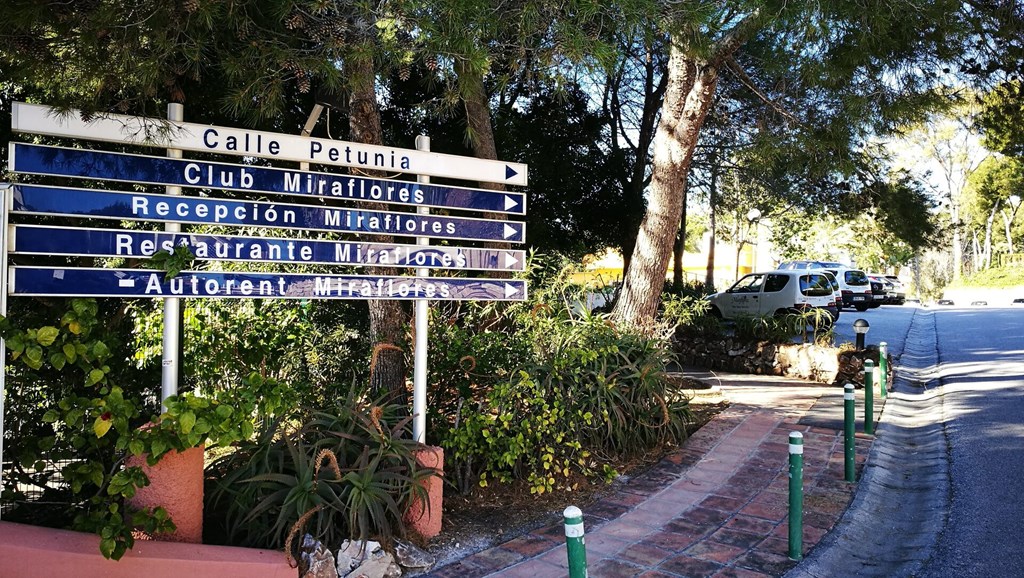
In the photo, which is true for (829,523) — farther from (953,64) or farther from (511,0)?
(953,64)

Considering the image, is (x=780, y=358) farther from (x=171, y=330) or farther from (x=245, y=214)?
(x=171, y=330)

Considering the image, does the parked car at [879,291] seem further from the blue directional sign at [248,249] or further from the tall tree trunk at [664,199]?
the blue directional sign at [248,249]

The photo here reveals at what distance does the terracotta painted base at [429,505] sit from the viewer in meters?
4.63

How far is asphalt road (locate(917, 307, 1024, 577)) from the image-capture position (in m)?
4.70

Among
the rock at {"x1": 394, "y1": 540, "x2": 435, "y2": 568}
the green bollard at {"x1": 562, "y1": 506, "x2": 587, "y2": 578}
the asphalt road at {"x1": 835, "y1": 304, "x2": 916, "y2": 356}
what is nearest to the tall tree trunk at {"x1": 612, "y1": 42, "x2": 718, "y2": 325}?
the rock at {"x1": 394, "y1": 540, "x2": 435, "y2": 568}

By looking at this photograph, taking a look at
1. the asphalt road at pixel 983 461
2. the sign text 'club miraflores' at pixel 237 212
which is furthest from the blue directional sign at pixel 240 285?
the asphalt road at pixel 983 461

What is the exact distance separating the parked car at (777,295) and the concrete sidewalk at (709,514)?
10175mm

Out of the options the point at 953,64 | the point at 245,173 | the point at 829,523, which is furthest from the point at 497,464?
the point at 953,64

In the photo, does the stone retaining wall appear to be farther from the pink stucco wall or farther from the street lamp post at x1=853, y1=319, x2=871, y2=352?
the pink stucco wall

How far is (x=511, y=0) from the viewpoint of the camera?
197 inches

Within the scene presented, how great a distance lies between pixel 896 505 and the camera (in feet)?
19.5

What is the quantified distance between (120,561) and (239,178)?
2210mm

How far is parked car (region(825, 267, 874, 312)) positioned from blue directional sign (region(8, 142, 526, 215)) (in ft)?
82.7

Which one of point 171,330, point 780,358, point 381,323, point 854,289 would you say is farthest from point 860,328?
point 854,289
